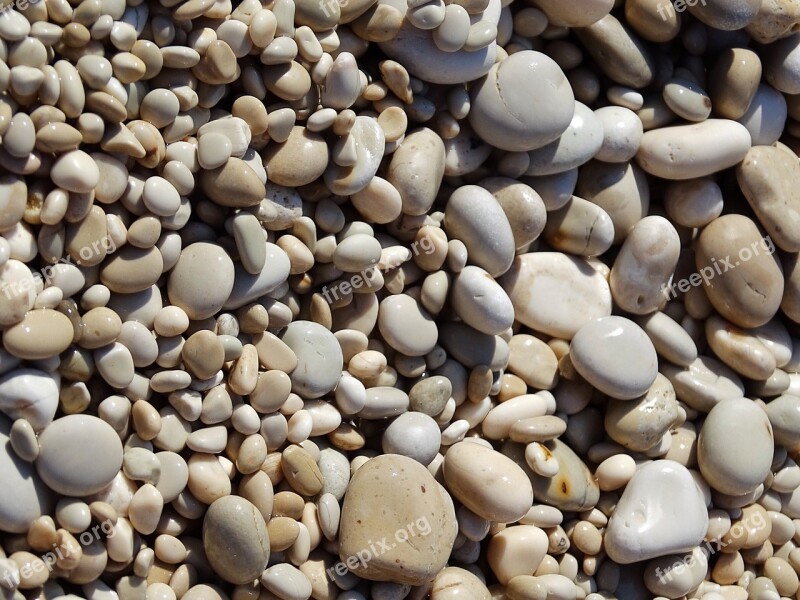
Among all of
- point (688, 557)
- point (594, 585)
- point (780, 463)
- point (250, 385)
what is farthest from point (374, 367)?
point (780, 463)

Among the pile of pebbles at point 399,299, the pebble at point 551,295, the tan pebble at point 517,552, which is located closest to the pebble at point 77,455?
the pile of pebbles at point 399,299

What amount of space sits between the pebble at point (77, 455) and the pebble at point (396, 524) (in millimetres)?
444

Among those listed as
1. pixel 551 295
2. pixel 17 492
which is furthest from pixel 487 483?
pixel 17 492

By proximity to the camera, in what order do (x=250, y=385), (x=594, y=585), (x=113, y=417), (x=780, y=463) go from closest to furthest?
(x=113, y=417)
(x=250, y=385)
(x=594, y=585)
(x=780, y=463)

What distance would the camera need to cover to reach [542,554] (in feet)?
6.13

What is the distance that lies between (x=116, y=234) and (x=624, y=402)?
1104 mm

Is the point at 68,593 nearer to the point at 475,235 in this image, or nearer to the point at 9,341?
the point at 9,341

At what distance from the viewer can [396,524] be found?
67.3 inches

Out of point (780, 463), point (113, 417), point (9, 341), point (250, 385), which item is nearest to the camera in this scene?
point (9, 341)

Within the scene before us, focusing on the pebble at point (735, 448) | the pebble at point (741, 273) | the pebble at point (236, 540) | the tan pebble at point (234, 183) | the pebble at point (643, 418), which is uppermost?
the tan pebble at point (234, 183)

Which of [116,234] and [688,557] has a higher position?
[116,234]

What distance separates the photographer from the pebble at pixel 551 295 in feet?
6.75

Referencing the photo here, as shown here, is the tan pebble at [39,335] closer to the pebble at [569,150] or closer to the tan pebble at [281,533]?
the tan pebble at [281,533]

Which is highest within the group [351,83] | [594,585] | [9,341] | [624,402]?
[351,83]
